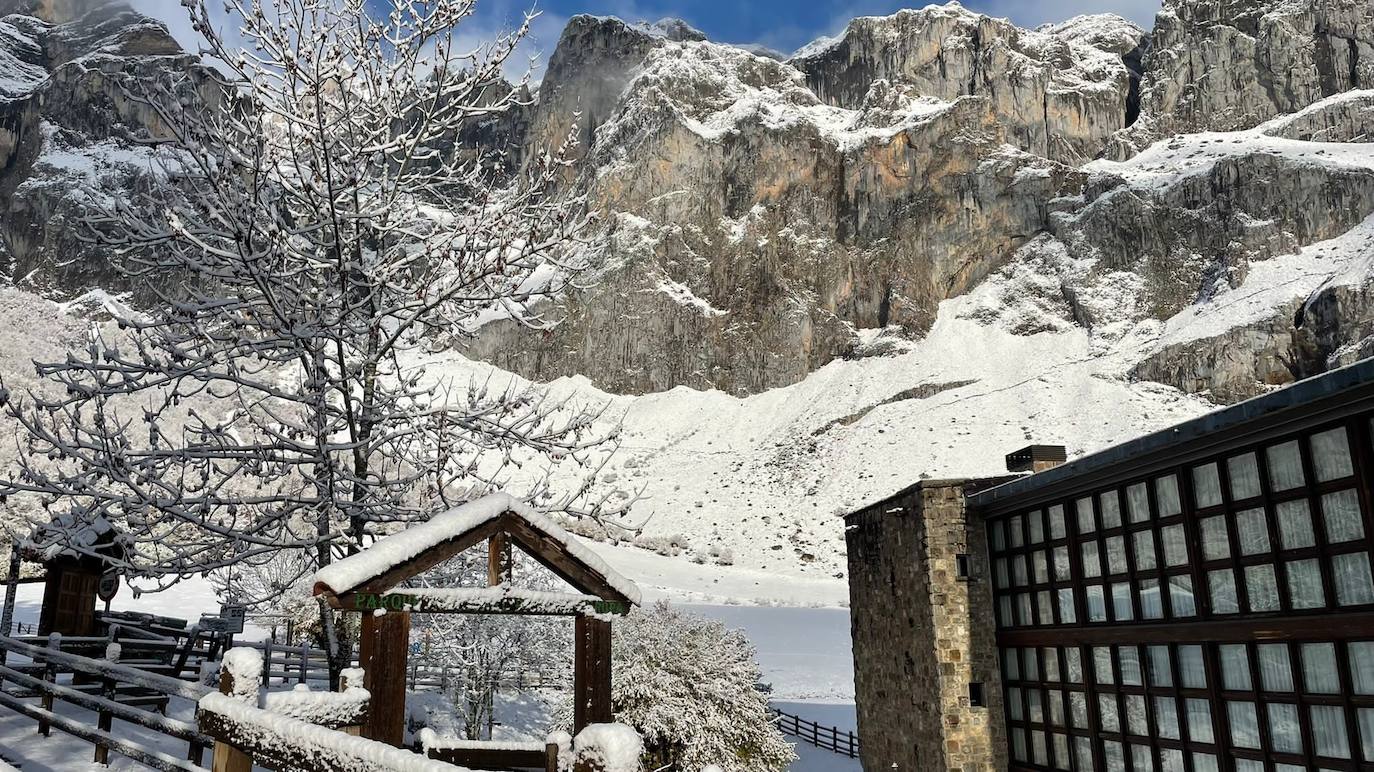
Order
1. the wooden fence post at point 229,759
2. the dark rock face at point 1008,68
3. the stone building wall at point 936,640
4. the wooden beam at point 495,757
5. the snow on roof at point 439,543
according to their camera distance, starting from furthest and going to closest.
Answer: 1. the dark rock face at point 1008,68
2. the stone building wall at point 936,640
3. the wooden beam at point 495,757
4. the snow on roof at point 439,543
5. the wooden fence post at point 229,759

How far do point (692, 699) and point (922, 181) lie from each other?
96104mm

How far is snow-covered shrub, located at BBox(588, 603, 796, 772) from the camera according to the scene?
66.5 feet

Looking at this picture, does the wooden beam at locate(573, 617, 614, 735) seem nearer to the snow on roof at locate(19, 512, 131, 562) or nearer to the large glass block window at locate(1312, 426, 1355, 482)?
the snow on roof at locate(19, 512, 131, 562)

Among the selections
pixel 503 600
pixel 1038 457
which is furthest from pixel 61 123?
pixel 503 600

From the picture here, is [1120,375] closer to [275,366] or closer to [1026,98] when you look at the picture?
[1026,98]

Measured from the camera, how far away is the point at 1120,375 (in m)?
76.9

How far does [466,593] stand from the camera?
5.05 m

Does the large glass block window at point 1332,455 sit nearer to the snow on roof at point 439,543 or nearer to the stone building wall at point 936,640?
the stone building wall at point 936,640

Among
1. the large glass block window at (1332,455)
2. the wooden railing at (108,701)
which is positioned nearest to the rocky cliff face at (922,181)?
the large glass block window at (1332,455)

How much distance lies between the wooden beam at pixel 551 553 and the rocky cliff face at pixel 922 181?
268 feet

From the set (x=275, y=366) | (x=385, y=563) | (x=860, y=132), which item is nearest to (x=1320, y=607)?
(x=385, y=563)

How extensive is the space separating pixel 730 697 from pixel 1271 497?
46.1 feet

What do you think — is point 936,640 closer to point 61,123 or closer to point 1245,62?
point 1245,62

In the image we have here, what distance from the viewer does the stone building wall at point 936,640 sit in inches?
638
